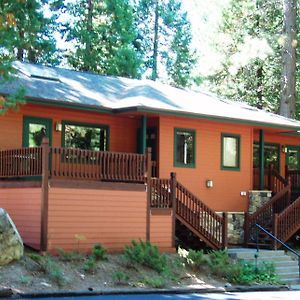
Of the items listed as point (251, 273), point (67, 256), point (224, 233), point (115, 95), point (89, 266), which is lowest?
point (251, 273)

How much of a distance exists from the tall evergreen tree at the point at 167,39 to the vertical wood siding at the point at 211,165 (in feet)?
75.1

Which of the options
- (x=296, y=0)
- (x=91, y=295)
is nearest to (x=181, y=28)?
(x=296, y=0)

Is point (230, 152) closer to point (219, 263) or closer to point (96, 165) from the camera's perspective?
point (219, 263)

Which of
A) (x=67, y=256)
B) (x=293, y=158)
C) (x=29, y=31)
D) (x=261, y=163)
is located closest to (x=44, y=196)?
(x=67, y=256)

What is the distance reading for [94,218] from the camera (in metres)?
18.1

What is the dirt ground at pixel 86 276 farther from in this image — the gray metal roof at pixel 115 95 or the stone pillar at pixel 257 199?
the stone pillar at pixel 257 199

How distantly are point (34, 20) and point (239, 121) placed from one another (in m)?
8.73

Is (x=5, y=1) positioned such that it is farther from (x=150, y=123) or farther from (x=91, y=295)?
(x=91, y=295)

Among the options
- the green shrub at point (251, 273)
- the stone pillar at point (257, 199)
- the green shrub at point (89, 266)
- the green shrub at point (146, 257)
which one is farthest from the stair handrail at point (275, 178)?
the green shrub at point (89, 266)

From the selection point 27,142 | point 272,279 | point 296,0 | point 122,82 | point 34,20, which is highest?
point 296,0

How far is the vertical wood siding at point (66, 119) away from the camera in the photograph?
19.9 meters

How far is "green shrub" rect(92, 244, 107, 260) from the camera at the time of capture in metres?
17.2

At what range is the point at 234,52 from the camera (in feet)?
130

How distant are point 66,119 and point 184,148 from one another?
4.43 meters
